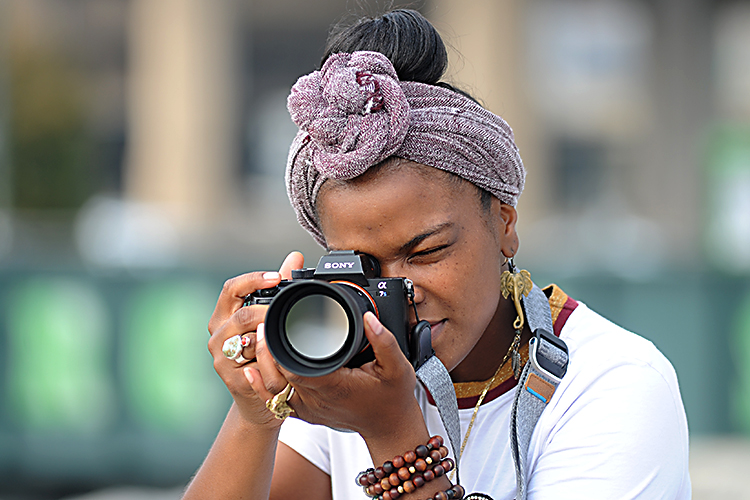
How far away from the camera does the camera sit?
1459mm

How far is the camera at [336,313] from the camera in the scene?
1459 mm

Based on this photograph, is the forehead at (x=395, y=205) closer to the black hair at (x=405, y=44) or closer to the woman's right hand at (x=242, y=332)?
the black hair at (x=405, y=44)

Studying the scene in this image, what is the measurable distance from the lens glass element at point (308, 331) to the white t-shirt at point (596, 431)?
17.5 inches

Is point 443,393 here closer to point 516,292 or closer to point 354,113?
point 516,292

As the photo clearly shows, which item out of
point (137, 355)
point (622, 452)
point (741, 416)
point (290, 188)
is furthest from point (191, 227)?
point (622, 452)

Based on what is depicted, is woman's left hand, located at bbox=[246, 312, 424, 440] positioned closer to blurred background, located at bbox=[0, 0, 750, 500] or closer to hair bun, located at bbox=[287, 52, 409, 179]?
hair bun, located at bbox=[287, 52, 409, 179]

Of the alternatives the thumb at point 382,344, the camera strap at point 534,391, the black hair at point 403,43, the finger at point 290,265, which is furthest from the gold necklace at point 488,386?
the black hair at point 403,43

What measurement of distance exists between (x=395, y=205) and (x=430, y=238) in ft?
0.33

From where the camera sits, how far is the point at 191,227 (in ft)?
29.4

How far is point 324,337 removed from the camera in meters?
1.58

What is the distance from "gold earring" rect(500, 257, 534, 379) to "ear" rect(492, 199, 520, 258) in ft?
0.18

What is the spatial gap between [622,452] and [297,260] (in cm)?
79

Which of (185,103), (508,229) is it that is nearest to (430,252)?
(508,229)

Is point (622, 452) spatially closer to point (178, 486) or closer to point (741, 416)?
point (741, 416)
